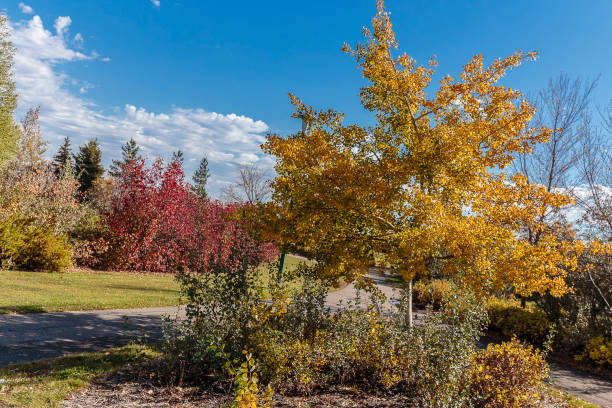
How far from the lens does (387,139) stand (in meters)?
6.62

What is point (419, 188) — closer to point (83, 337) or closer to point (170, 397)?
point (170, 397)

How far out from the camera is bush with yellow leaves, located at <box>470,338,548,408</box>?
4.20m

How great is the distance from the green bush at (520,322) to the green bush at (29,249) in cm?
1549

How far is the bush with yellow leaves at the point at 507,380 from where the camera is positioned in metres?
4.20

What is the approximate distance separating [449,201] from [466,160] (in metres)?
0.73

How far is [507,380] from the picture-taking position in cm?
436

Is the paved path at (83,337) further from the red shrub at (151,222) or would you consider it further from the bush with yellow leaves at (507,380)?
the red shrub at (151,222)

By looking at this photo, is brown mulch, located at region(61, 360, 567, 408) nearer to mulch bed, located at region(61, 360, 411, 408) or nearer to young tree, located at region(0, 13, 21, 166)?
mulch bed, located at region(61, 360, 411, 408)

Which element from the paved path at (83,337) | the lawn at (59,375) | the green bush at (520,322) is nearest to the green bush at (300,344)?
the paved path at (83,337)

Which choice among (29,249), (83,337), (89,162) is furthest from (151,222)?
(89,162)

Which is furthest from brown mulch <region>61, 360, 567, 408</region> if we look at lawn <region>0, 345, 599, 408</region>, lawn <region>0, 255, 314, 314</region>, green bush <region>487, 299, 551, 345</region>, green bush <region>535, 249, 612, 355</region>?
green bush <region>487, 299, 551, 345</region>

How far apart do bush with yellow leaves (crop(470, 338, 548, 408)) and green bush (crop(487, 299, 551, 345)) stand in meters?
6.02

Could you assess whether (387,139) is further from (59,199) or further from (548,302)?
(59,199)

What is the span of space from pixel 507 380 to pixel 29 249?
51.8 feet
